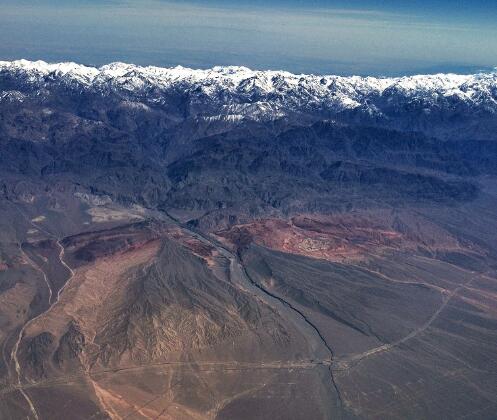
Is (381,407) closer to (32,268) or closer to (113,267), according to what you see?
(113,267)

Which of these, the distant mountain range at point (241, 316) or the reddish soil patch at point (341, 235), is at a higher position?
the distant mountain range at point (241, 316)

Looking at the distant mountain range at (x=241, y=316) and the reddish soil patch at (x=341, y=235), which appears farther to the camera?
the reddish soil patch at (x=341, y=235)

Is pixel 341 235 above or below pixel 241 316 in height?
below

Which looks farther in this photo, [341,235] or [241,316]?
[341,235]

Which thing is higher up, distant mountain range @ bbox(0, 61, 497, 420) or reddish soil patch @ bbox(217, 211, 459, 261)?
distant mountain range @ bbox(0, 61, 497, 420)

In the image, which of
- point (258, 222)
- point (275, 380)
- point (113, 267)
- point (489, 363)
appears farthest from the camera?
point (258, 222)

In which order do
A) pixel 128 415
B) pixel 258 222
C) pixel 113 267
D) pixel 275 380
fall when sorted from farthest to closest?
pixel 258 222 → pixel 113 267 → pixel 275 380 → pixel 128 415

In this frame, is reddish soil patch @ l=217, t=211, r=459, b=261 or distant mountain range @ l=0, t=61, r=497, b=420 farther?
reddish soil patch @ l=217, t=211, r=459, b=261

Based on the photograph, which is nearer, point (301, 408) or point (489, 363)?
point (301, 408)

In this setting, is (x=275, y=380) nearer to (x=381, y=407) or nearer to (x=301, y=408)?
(x=301, y=408)

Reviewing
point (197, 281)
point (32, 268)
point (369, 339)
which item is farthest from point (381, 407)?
point (32, 268)
